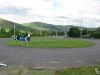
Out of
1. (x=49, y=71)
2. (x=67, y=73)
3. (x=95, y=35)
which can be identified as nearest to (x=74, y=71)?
(x=67, y=73)

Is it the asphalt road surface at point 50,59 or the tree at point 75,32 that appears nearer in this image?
the asphalt road surface at point 50,59

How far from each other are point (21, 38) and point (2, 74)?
110 feet

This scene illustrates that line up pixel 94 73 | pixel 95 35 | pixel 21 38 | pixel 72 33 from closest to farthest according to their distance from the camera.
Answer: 1. pixel 94 73
2. pixel 21 38
3. pixel 95 35
4. pixel 72 33

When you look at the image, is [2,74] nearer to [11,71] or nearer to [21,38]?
[11,71]

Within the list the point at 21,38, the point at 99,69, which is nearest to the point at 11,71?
the point at 99,69

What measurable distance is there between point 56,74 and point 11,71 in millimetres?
1049

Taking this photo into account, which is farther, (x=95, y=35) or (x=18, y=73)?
(x=95, y=35)

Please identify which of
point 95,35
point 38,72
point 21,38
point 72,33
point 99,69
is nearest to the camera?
point 38,72

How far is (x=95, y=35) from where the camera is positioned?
10094cm

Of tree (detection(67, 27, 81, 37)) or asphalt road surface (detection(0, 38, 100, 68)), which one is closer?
asphalt road surface (detection(0, 38, 100, 68))

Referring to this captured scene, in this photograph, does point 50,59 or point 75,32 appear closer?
point 50,59

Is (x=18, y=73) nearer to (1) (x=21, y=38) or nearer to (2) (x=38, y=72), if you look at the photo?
(2) (x=38, y=72)

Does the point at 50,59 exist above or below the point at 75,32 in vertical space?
below

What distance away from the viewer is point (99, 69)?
708cm
